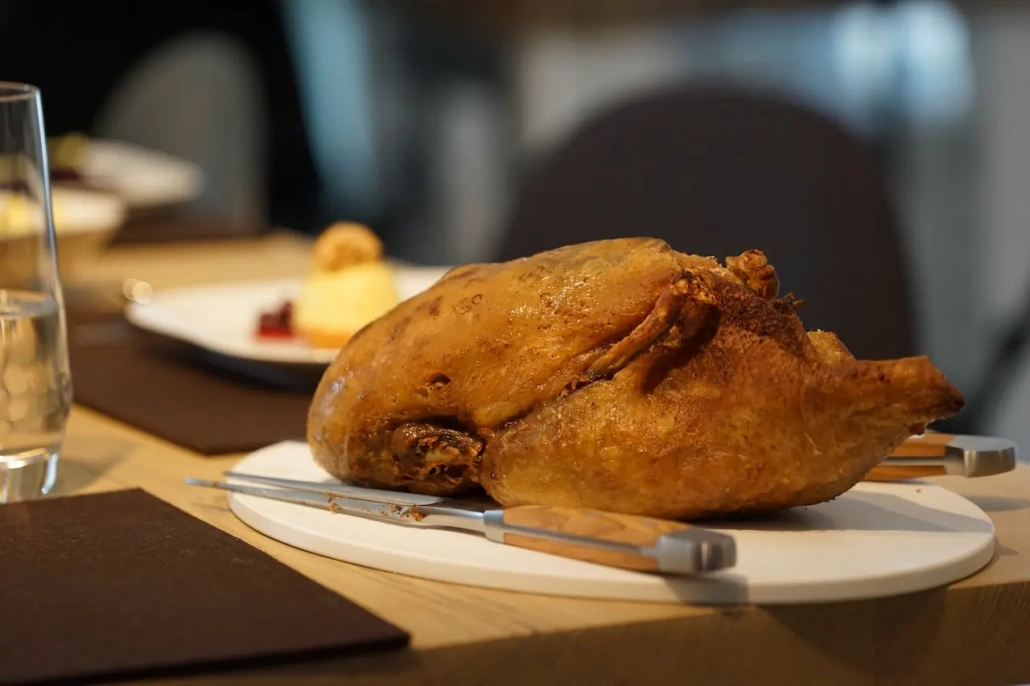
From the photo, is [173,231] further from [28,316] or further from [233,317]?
[28,316]

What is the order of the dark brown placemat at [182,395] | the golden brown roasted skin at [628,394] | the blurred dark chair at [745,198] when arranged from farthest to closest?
the blurred dark chair at [745,198] < the dark brown placemat at [182,395] < the golden brown roasted skin at [628,394]

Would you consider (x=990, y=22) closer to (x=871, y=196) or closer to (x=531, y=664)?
(x=871, y=196)

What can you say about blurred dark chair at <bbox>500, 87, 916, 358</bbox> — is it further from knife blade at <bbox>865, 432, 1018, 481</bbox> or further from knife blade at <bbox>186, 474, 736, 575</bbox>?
knife blade at <bbox>186, 474, 736, 575</bbox>

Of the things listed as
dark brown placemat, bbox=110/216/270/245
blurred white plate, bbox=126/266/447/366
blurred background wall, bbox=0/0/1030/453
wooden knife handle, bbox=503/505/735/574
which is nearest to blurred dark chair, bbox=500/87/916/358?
blurred background wall, bbox=0/0/1030/453

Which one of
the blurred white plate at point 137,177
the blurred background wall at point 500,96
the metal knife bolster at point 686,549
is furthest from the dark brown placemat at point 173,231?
the metal knife bolster at point 686,549

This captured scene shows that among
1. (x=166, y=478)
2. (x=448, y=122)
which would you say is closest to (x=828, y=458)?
(x=166, y=478)

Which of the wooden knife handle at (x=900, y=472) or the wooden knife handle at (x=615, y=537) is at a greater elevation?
the wooden knife handle at (x=615, y=537)

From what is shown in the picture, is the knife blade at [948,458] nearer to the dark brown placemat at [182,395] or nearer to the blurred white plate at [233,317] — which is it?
the dark brown placemat at [182,395]

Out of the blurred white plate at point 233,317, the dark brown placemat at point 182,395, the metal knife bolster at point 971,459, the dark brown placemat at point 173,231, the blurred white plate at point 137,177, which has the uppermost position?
the blurred white plate at point 137,177
